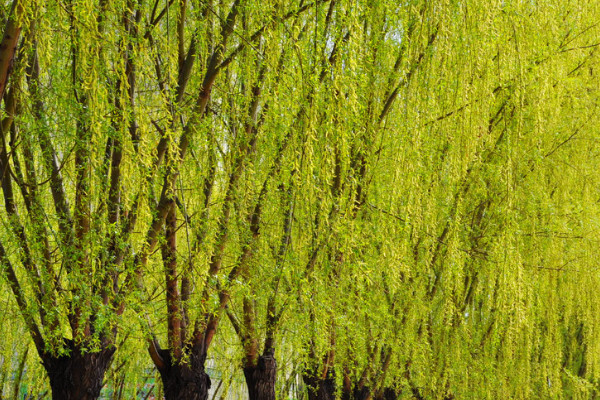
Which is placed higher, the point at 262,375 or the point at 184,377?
the point at 262,375

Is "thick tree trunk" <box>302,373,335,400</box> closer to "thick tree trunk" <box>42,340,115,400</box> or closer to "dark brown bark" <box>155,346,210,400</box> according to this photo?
"dark brown bark" <box>155,346,210,400</box>

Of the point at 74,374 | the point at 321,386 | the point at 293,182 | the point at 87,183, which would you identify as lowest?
the point at 74,374

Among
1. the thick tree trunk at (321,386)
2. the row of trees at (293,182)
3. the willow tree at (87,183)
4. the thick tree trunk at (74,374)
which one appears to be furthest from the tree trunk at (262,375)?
the thick tree trunk at (74,374)

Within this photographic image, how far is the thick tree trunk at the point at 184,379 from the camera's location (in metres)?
4.71

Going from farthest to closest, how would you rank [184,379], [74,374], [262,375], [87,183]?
[262,375] < [184,379] < [74,374] < [87,183]

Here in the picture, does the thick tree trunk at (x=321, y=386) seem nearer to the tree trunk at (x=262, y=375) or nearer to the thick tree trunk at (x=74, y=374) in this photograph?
the tree trunk at (x=262, y=375)

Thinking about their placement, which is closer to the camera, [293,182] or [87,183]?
[87,183]

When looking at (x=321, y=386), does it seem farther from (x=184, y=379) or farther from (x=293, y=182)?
(x=293, y=182)

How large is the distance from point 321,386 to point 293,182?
9.34ft

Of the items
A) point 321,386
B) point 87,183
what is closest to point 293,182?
point 87,183

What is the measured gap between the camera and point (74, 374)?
4.04m

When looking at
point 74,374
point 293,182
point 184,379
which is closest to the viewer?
point 293,182

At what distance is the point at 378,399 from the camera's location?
6.95 m

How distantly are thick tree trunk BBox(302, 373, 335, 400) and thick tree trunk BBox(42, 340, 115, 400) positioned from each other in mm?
2061
